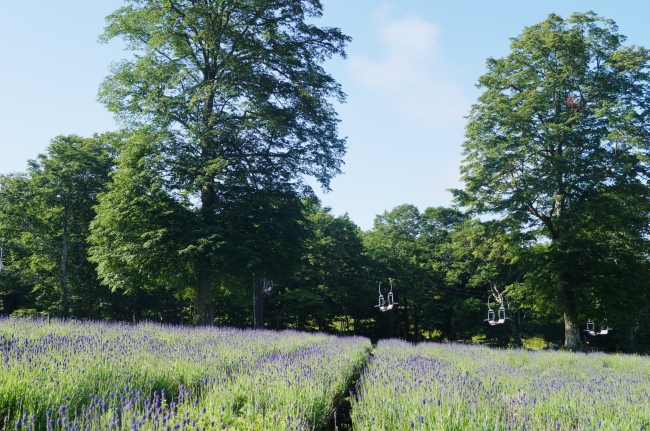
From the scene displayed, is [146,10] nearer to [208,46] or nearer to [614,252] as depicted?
[208,46]

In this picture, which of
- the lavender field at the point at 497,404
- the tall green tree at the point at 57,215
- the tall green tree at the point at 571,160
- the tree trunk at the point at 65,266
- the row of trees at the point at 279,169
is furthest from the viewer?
the tall green tree at the point at 57,215

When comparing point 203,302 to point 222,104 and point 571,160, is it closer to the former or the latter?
point 222,104

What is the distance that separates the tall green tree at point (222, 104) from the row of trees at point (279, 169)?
0.23 feet

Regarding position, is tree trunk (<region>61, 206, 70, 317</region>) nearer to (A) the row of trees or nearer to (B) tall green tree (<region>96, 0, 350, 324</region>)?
(A) the row of trees

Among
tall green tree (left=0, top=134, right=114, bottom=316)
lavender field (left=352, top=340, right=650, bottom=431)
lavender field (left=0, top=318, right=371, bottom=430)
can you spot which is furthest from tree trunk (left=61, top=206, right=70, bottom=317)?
lavender field (left=352, top=340, right=650, bottom=431)

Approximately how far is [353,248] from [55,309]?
80.3 ft

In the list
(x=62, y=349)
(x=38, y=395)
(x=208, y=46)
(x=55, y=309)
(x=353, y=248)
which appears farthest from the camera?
(x=353, y=248)

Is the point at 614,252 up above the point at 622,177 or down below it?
below

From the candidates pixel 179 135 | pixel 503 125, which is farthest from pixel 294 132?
pixel 503 125

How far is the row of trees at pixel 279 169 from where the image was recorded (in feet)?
56.0

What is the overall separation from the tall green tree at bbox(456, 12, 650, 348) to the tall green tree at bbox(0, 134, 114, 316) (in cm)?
2259

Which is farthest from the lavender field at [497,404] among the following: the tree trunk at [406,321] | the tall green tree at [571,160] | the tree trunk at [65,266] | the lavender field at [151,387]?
the tree trunk at [406,321]

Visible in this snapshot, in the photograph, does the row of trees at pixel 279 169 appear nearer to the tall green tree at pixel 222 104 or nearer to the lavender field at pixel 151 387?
the tall green tree at pixel 222 104

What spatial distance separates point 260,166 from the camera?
60.4 ft
